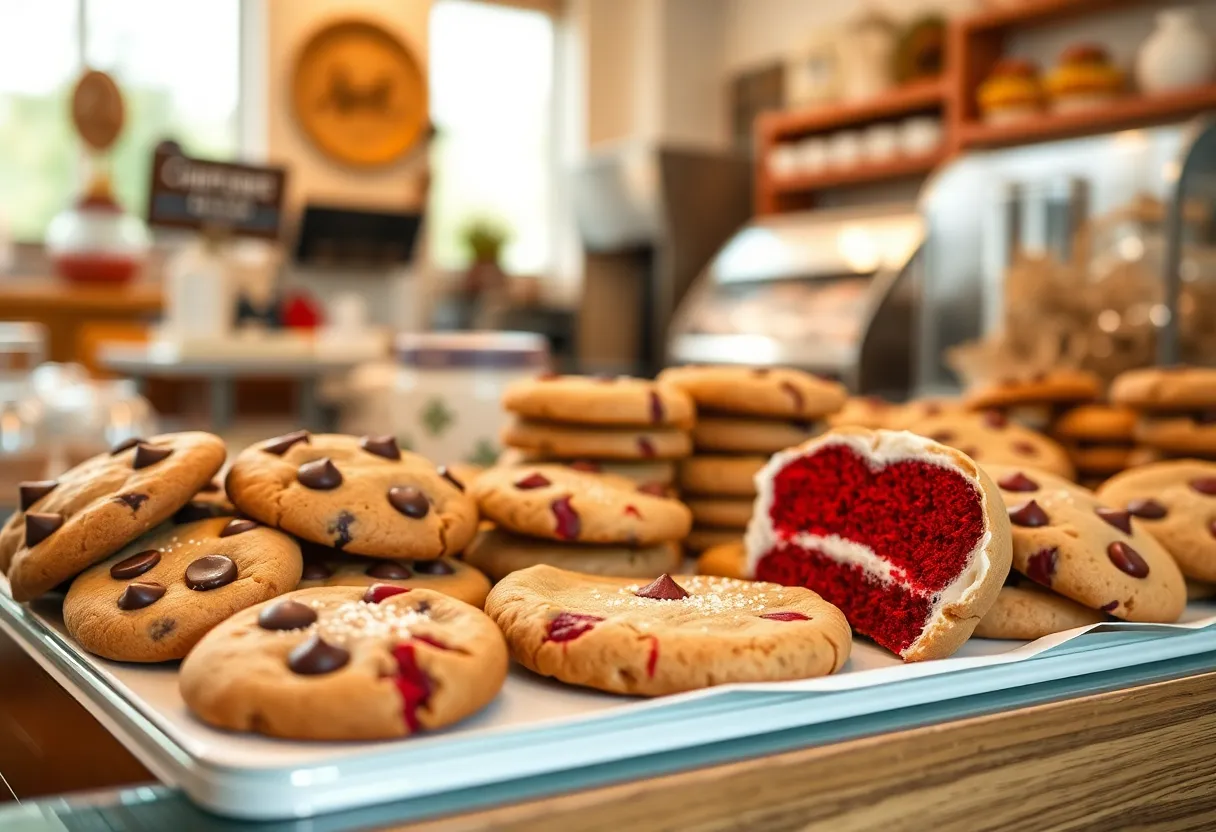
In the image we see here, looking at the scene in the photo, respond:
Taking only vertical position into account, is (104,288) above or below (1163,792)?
above

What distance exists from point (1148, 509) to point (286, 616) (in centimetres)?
100

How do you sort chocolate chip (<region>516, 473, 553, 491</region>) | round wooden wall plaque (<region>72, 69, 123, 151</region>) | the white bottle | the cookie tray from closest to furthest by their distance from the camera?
1. the cookie tray
2. chocolate chip (<region>516, 473, 553, 491</region>)
3. round wooden wall plaque (<region>72, 69, 123, 151</region>)
4. the white bottle

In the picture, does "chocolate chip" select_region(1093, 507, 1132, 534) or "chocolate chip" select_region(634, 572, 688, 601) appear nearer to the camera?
"chocolate chip" select_region(634, 572, 688, 601)

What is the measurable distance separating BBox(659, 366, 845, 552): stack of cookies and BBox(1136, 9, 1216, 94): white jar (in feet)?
11.8

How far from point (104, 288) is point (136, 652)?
16.0 ft

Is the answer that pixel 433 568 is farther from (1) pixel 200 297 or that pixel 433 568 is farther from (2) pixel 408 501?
(1) pixel 200 297

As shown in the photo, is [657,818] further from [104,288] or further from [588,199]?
[588,199]

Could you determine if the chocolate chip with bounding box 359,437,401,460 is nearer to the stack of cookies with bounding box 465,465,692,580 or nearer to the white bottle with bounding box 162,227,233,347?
the stack of cookies with bounding box 465,465,692,580

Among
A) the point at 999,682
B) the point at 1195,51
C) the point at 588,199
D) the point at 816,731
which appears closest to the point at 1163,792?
the point at 999,682

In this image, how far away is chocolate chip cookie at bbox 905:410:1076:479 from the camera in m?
1.63

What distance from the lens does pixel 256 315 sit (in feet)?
11.7

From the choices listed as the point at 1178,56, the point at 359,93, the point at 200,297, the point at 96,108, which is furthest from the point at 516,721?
the point at 359,93

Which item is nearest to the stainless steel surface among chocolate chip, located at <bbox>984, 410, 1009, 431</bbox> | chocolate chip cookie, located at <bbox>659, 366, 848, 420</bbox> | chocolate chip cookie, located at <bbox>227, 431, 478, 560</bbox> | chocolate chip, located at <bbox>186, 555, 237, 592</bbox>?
chocolate chip, located at <bbox>984, 410, 1009, 431</bbox>

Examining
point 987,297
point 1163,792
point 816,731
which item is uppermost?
point 987,297
